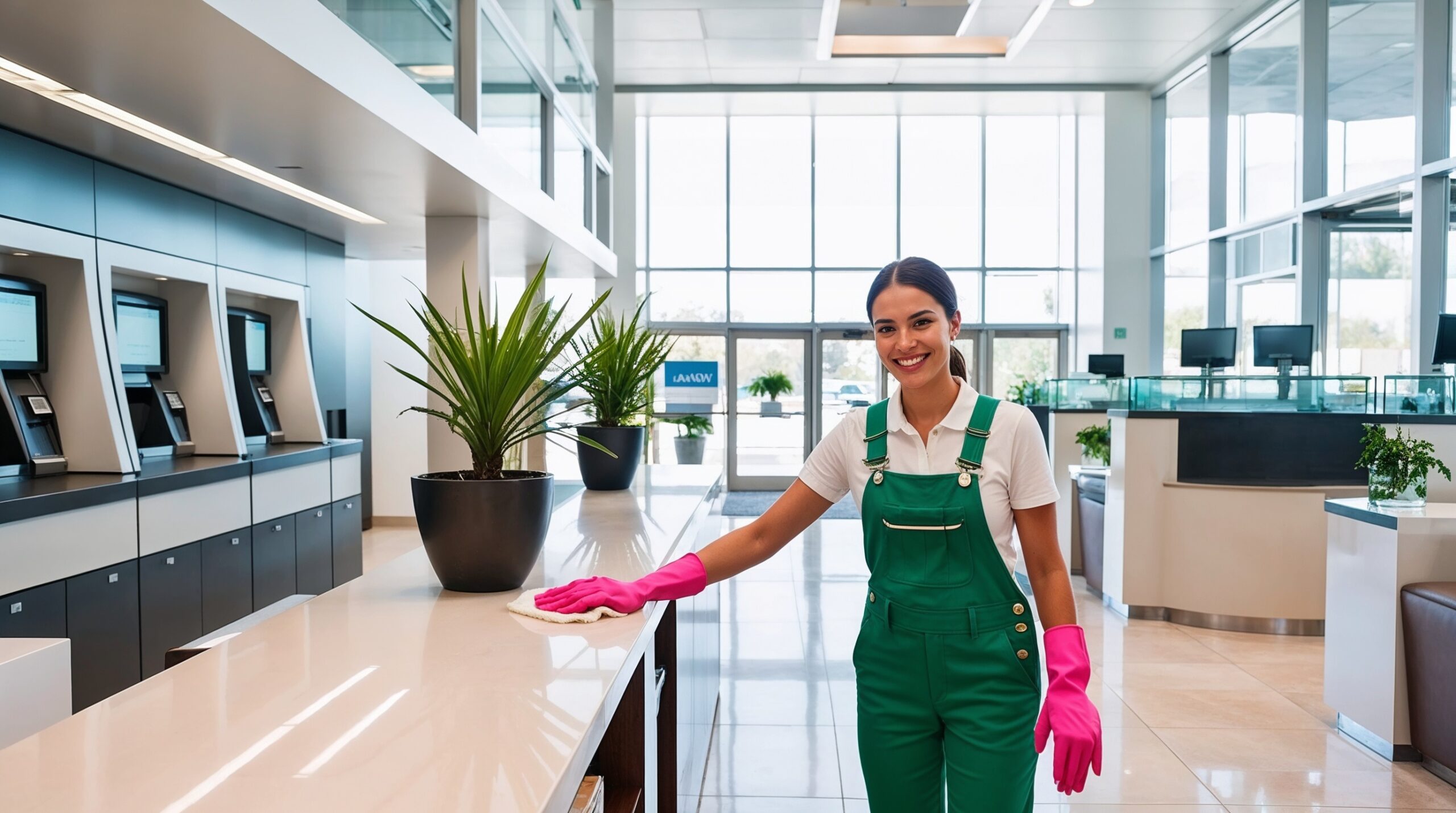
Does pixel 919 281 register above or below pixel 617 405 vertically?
above

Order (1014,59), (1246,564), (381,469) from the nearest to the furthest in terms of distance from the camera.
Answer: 1. (1246,564)
2. (381,469)
3. (1014,59)

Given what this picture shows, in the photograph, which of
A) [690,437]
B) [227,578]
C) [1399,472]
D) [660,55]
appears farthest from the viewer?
[690,437]

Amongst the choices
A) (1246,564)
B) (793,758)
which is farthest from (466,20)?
(1246,564)

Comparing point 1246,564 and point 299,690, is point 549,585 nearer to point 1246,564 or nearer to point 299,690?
point 299,690

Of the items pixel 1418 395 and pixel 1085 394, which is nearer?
pixel 1418 395

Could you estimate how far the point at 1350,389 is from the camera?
5438 mm

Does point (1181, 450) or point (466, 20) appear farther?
point (1181, 450)

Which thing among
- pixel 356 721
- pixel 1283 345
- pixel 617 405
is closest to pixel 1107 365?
pixel 1283 345

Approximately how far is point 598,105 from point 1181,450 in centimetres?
623

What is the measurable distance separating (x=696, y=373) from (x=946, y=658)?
394 inches

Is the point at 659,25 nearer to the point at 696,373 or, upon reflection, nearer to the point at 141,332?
the point at 696,373

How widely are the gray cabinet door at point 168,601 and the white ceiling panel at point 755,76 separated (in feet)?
25.8

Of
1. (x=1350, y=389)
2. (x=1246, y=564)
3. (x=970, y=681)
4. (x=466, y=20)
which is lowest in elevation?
(x=1246, y=564)

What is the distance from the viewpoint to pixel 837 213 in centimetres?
1220
